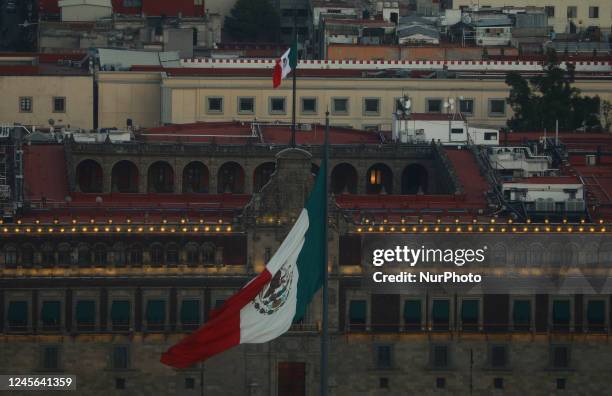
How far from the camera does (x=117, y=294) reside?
181 meters

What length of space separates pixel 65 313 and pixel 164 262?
18.0 ft

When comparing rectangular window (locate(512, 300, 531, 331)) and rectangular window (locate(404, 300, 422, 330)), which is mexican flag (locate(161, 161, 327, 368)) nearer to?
rectangular window (locate(404, 300, 422, 330))

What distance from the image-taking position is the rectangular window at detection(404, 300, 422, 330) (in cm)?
18112

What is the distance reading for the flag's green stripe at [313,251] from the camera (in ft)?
376

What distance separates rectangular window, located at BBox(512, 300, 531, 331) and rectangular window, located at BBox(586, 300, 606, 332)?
3037 mm

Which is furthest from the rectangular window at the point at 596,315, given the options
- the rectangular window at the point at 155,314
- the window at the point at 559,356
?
the rectangular window at the point at 155,314

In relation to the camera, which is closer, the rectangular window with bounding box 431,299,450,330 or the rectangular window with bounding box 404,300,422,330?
the rectangular window with bounding box 404,300,422,330

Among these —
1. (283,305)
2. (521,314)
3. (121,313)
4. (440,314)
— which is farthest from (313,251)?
(521,314)

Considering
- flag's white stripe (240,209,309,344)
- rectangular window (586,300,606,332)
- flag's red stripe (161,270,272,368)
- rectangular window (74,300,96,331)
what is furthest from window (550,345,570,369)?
flag's red stripe (161,270,272,368)

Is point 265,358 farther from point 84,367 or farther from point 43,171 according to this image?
point 43,171

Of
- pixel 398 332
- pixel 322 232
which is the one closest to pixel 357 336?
pixel 398 332

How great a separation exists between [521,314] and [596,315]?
383 centimetres

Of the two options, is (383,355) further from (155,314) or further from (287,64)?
(287,64)

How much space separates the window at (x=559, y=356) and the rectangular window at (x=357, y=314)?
9549mm
